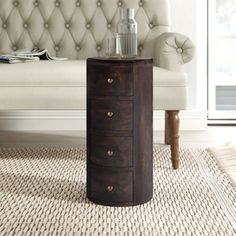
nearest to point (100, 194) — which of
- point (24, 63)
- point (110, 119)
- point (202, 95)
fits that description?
point (110, 119)

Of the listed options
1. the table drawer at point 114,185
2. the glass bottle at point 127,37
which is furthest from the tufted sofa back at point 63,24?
the table drawer at point 114,185

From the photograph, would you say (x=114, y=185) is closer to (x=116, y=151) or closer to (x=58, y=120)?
(x=116, y=151)

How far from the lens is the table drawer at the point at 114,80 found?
2012 millimetres

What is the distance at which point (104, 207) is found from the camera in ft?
6.64

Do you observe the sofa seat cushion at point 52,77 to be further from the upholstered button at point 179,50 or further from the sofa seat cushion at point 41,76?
the upholstered button at point 179,50

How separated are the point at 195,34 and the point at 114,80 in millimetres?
1641

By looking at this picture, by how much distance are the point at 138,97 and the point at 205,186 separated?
1.66 ft

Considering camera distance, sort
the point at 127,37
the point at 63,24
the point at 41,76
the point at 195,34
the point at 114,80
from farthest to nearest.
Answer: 1. the point at 195,34
2. the point at 63,24
3. the point at 41,76
4. the point at 127,37
5. the point at 114,80

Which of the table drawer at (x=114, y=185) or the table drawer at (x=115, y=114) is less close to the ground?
the table drawer at (x=115, y=114)

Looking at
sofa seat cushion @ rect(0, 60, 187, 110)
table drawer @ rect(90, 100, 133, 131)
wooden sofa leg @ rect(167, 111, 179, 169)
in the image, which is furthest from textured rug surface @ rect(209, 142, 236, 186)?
table drawer @ rect(90, 100, 133, 131)

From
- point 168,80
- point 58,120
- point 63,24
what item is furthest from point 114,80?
point 58,120

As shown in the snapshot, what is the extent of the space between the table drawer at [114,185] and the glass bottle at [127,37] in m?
0.45

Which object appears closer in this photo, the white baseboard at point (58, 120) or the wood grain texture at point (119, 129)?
the wood grain texture at point (119, 129)

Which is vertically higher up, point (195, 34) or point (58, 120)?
point (195, 34)
